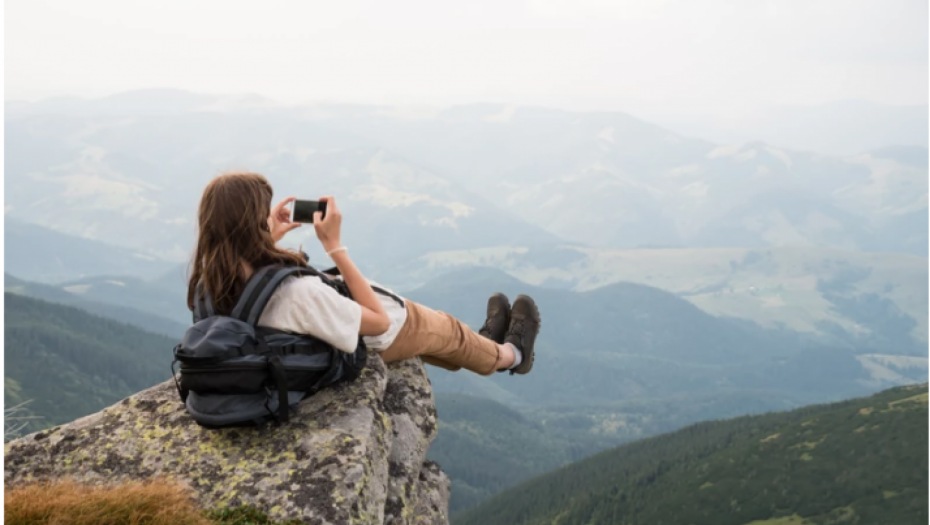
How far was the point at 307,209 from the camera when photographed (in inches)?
350

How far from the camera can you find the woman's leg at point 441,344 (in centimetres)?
1102

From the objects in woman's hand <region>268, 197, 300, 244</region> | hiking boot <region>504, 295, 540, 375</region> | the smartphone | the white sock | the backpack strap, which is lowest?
the white sock

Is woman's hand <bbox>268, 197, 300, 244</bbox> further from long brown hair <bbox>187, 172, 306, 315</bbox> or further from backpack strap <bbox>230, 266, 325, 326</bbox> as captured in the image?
backpack strap <bbox>230, 266, 325, 326</bbox>

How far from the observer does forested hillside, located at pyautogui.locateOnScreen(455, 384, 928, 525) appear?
443 feet

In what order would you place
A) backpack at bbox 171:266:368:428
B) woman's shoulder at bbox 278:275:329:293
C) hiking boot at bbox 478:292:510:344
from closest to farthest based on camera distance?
backpack at bbox 171:266:368:428
woman's shoulder at bbox 278:275:329:293
hiking boot at bbox 478:292:510:344

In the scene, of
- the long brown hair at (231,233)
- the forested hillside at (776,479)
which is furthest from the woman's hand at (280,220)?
the forested hillside at (776,479)

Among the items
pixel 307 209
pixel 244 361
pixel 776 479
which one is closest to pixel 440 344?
pixel 307 209

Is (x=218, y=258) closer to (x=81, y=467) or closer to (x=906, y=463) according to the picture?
(x=81, y=467)

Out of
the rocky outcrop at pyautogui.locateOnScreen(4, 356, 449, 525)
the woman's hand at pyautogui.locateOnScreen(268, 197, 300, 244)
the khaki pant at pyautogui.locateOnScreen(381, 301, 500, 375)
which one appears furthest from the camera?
the khaki pant at pyautogui.locateOnScreen(381, 301, 500, 375)

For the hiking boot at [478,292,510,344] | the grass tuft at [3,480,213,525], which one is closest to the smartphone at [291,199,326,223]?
the grass tuft at [3,480,213,525]

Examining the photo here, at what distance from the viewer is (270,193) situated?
8555mm

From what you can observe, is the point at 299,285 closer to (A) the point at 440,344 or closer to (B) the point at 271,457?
(B) the point at 271,457

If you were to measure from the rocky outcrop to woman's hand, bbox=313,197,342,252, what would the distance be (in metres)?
2.05

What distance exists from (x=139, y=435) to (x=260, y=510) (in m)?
2.34
